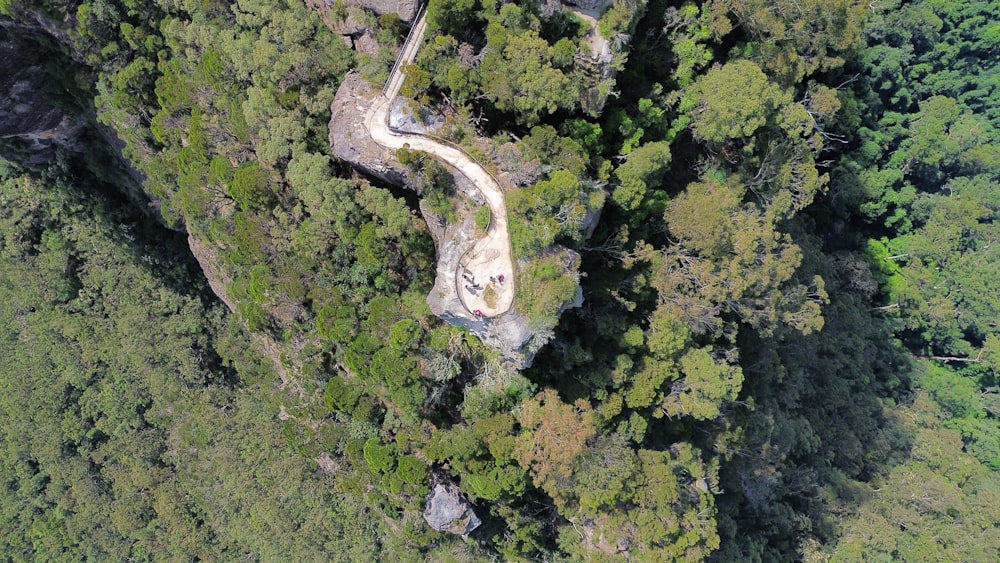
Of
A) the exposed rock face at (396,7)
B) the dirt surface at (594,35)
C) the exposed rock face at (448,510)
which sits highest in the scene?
the dirt surface at (594,35)

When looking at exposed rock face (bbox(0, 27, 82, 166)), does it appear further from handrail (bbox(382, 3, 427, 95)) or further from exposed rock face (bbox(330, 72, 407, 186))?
handrail (bbox(382, 3, 427, 95))

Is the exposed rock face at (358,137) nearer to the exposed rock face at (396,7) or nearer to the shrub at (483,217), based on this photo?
the exposed rock face at (396,7)

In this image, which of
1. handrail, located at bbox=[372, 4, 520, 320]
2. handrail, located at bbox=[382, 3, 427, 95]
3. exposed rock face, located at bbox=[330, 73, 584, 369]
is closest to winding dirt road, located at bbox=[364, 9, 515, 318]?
handrail, located at bbox=[372, 4, 520, 320]

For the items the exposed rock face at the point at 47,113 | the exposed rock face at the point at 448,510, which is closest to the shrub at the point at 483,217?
the exposed rock face at the point at 448,510

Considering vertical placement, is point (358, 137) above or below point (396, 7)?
below

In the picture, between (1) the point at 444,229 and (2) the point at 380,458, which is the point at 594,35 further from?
(2) the point at 380,458

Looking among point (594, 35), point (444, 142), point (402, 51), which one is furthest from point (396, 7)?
point (594, 35)

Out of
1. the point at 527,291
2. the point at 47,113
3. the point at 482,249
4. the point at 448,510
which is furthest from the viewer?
the point at 47,113
